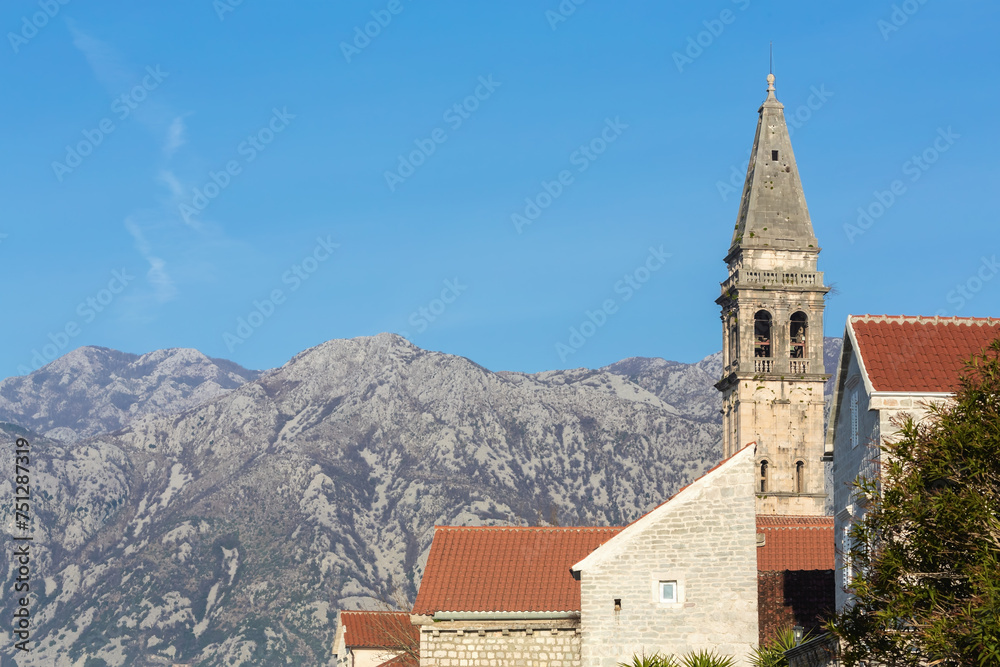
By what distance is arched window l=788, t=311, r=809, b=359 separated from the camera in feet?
201

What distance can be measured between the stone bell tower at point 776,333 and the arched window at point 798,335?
47 millimetres

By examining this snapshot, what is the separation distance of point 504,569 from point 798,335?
31795 mm

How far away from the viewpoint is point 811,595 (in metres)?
32.0

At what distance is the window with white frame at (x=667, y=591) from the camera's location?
30.0 m

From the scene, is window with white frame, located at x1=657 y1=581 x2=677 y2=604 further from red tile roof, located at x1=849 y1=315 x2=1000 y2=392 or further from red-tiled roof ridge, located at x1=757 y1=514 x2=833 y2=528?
red-tiled roof ridge, located at x1=757 y1=514 x2=833 y2=528

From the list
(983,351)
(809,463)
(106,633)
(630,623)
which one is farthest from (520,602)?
(106,633)

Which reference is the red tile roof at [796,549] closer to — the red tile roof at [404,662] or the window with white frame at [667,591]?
the window with white frame at [667,591]

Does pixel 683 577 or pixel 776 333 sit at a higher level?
pixel 776 333

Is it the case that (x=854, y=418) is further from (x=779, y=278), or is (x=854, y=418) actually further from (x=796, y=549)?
(x=779, y=278)

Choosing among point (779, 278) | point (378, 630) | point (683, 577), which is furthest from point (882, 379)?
point (779, 278)

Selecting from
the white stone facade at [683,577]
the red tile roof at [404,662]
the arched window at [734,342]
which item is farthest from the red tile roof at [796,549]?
the arched window at [734,342]

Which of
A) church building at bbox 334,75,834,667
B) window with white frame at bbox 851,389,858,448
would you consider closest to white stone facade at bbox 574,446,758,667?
church building at bbox 334,75,834,667

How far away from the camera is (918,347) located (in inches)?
1055

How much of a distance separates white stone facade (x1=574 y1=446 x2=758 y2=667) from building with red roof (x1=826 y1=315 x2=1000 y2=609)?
2589 mm
